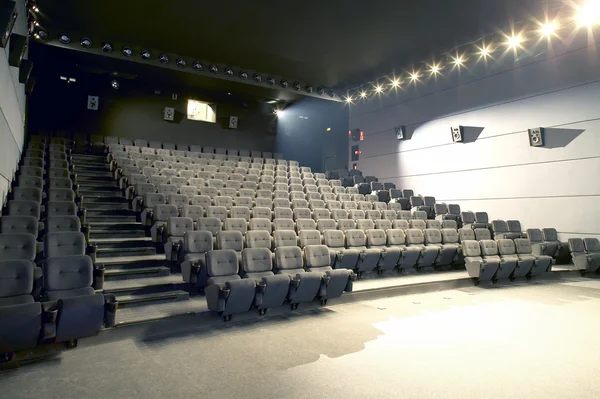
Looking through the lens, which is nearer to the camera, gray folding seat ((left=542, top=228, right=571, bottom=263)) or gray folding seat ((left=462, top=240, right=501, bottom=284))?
gray folding seat ((left=462, top=240, right=501, bottom=284))

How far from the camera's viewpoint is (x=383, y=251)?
3516 millimetres

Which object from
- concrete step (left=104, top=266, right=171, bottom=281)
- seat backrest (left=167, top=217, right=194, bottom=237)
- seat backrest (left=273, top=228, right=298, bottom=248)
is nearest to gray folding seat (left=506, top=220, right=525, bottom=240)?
seat backrest (left=273, top=228, right=298, bottom=248)

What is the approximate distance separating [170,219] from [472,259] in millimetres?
2827

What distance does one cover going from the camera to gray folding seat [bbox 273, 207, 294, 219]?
13.3ft

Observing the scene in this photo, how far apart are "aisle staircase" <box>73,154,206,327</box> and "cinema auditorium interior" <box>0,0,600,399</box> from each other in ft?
0.07

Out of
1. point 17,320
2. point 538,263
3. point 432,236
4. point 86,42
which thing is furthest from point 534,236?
point 86,42

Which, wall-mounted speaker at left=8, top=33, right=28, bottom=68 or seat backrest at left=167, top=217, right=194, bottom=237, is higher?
wall-mounted speaker at left=8, top=33, right=28, bottom=68

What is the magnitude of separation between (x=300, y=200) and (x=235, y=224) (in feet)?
4.55

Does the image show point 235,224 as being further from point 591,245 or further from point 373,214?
point 591,245

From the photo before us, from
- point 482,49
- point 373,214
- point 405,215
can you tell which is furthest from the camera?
point 482,49

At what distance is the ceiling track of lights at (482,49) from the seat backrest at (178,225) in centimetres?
469

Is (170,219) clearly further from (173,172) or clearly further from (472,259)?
(472,259)

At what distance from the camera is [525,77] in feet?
17.0

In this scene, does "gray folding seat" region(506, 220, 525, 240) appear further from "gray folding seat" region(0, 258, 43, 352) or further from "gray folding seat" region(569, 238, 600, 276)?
"gray folding seat" region(0, 258, 43, 352)
